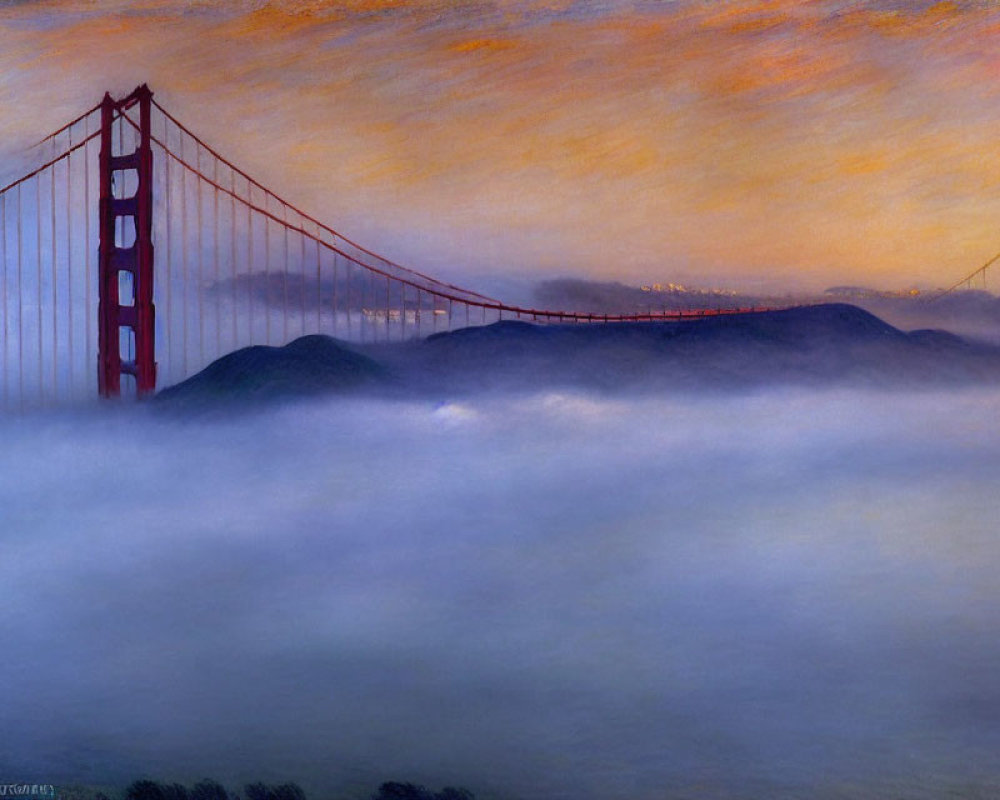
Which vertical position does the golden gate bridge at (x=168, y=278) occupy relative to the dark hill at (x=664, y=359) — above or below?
above

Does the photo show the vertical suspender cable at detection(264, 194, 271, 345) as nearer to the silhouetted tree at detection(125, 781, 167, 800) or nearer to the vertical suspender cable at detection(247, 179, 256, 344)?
the vertical suspender cable at detection(247, 179, 256, 344)

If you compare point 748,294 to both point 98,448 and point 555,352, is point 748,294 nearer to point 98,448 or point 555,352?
point 555,352

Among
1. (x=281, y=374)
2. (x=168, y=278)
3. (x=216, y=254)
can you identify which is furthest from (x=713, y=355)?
(x=168, y=278)

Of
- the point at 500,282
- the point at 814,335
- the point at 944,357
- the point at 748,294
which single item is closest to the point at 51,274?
the point at 500,282

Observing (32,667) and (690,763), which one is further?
(32,667)

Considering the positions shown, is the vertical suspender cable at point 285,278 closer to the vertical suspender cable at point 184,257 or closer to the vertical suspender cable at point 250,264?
the vertical suspender cable at point 250,264

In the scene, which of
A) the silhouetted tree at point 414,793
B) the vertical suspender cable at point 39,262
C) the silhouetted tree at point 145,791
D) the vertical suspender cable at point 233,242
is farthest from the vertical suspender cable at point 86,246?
the silhouetted tree at point 414,793

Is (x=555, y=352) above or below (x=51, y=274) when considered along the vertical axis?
below
